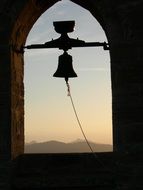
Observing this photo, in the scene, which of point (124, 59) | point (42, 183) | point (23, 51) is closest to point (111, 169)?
point (42, 183)

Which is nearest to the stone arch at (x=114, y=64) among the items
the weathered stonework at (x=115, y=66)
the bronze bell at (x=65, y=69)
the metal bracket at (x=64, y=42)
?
the weathered stonework at (x=115, y=66)

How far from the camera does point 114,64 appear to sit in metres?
5.63

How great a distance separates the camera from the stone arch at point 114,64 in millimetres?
5551

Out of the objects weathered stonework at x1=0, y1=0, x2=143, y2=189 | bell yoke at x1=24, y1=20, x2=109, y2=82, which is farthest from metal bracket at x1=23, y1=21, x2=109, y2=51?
weathered stonework at x1=0, y1=0, x2=143, y2=189

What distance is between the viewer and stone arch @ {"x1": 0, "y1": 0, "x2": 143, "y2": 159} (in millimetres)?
5551

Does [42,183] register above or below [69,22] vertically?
below

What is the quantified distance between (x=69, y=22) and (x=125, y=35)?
703 mm

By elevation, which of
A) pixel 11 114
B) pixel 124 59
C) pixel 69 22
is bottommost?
pixel 11 114

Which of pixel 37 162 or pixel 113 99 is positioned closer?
pixel 113 99

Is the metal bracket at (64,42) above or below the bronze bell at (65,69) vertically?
above

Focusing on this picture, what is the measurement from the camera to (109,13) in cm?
569

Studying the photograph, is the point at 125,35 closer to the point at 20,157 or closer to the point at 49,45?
the point at 49,45

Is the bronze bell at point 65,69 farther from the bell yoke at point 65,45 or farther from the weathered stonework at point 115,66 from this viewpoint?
the weathered stonework at point 115,66

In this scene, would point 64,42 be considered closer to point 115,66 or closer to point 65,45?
point 65,45
